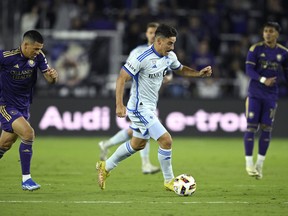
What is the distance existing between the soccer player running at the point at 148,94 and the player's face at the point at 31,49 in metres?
1.18

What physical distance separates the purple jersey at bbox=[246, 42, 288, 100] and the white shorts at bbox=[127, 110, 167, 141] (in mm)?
3014

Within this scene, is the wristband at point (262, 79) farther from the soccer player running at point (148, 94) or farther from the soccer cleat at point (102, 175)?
the soccer cleat at point (102, 175)

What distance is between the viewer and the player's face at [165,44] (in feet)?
32.8

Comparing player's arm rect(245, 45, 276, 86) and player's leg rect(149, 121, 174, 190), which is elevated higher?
player's arm rect(245, 45, 276, 86)

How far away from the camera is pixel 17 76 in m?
10.2

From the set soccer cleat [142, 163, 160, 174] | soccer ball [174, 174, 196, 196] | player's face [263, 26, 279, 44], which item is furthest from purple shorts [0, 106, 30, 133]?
player's face [263, 26, 279, 44]

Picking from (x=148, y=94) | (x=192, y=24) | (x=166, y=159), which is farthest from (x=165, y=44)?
(x=192, y=24)

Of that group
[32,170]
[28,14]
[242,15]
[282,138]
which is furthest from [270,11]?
[32,170]

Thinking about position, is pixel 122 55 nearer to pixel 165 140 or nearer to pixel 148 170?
pixel 148 170

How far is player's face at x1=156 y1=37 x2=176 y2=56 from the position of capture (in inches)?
393

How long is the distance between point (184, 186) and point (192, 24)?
518 inches

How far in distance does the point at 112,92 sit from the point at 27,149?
1056 centimetres

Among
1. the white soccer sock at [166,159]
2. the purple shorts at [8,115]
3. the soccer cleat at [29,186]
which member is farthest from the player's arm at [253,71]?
the soccer cleat at [29,186]

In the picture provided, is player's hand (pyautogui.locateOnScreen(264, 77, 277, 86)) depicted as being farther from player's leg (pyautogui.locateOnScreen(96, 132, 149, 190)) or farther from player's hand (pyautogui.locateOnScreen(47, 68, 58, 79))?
player's hand (pyautogui.locateOnScreen(47, 68, 58, 79))
